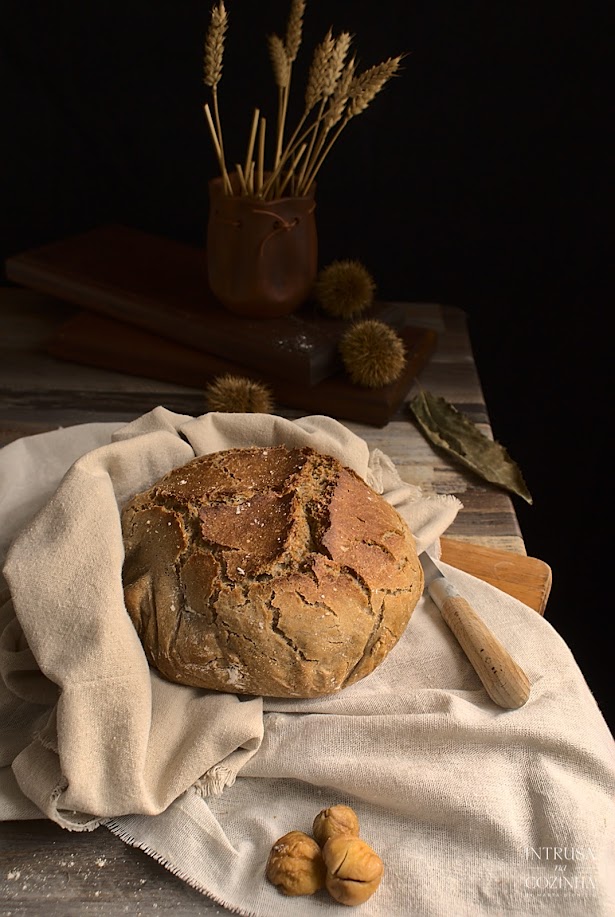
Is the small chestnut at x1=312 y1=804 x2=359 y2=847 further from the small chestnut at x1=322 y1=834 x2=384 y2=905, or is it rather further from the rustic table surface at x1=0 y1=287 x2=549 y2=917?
the rustic table surface at x1=0 y1=287 x2=549 y2=917

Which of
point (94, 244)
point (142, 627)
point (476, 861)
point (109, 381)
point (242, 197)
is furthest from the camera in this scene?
point (94, 244)

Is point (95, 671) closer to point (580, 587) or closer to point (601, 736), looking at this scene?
point (601, 736)

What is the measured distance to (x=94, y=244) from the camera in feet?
8.15

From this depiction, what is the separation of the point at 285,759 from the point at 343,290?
1.28m

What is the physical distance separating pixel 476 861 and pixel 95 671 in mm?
530

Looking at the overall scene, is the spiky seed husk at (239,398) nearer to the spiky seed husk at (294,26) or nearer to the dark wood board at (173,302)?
the dark wood board at (173,302)

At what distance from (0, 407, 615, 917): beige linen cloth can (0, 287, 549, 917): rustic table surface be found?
0.03 metres

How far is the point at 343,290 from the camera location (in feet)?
6.97

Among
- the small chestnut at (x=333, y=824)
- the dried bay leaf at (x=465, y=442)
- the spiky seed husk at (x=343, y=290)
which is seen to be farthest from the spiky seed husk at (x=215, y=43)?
the small chestnut at (x=333, y=824)

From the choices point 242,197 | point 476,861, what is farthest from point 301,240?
point 476,861

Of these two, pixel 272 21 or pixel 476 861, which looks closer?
pixel 476 861

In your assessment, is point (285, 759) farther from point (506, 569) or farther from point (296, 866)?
point (506, 569)

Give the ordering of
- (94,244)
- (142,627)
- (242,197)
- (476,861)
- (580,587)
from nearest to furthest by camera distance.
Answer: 1. (476,861)
2. (142,627)
3. (242,197)
4. (94,244)
5. (580,587)

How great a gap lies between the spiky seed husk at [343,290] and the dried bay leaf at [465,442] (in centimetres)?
27
